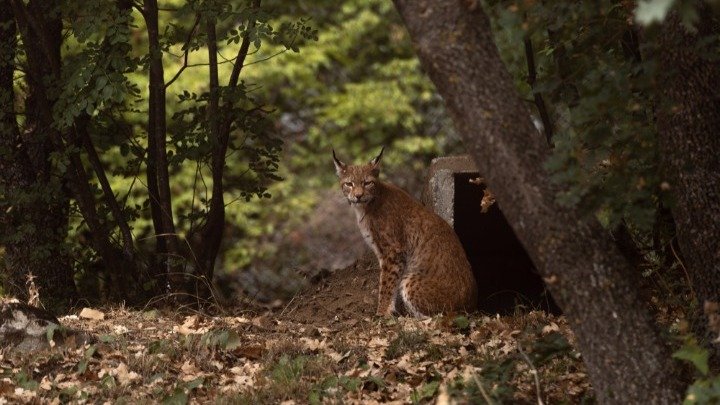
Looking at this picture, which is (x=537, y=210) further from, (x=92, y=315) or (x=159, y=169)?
(x=159, y=169)

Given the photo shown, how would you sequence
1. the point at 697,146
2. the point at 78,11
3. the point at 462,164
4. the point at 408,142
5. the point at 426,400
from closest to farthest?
the point at 697,146 < the point at 426,400 < the point at 78,11 < the point at 462,164 < the point at 408,142

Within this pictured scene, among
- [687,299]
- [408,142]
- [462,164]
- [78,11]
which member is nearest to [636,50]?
[687,299]

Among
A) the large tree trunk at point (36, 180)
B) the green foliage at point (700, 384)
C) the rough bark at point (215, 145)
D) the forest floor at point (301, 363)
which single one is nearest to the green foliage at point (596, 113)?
the green foliage at point (700, 384)

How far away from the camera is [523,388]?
207 inches

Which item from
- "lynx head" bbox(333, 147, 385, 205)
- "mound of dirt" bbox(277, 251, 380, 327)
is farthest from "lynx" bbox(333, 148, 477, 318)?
"mound of dirt" bbox(277, 251, 380, 327)

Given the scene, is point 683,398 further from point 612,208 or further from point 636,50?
point 636,50

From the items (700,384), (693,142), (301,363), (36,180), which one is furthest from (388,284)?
(700,384)

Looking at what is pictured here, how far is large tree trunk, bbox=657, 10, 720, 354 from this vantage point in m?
4.59

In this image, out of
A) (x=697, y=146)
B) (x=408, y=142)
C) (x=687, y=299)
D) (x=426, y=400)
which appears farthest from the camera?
(x=408, y=142)

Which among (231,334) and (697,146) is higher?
(697,146)

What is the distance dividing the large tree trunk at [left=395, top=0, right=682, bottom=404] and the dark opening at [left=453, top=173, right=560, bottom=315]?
4996 mm

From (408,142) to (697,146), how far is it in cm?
1224

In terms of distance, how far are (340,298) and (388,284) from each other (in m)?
0.97

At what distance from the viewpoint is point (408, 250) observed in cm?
842
